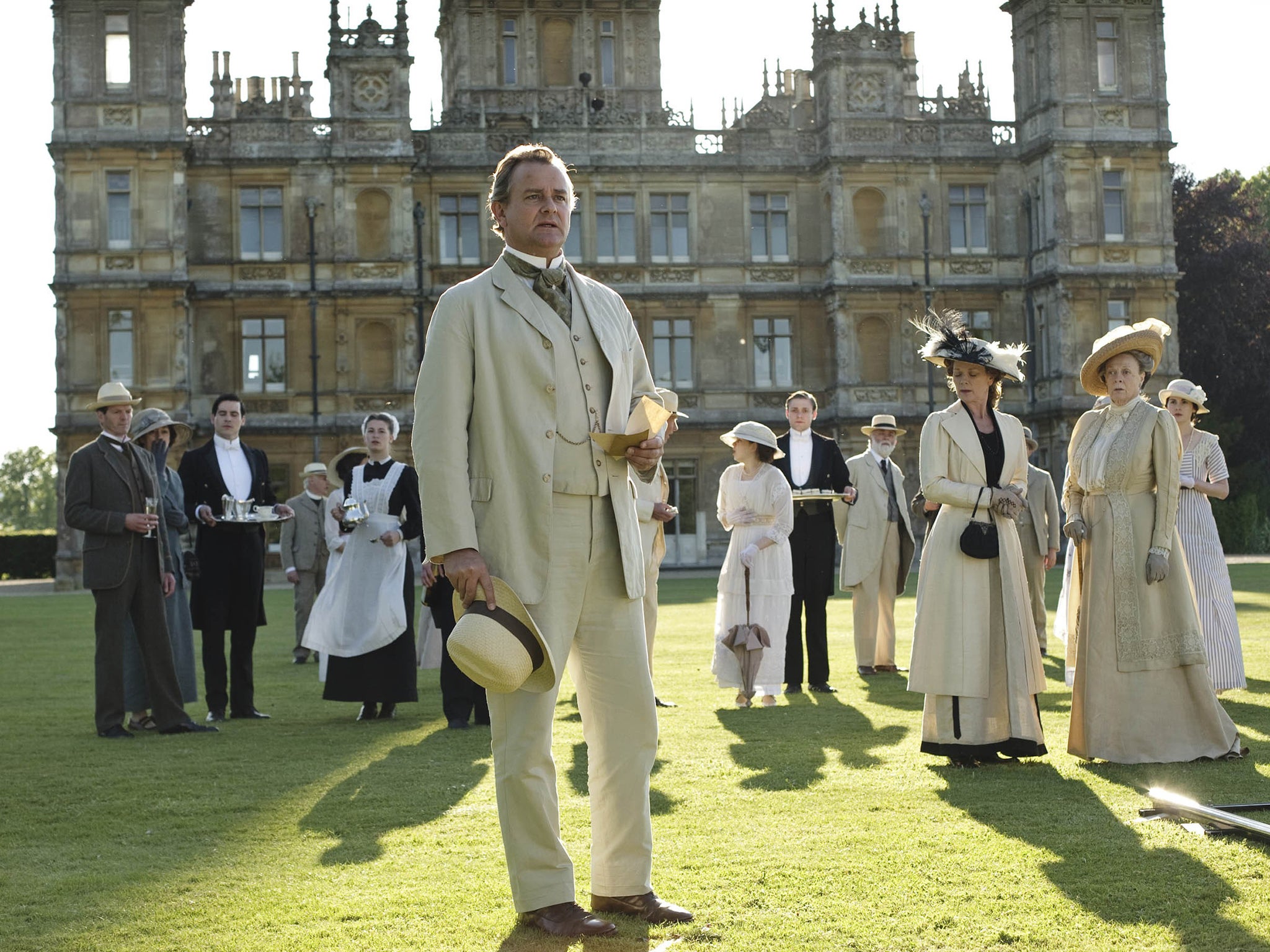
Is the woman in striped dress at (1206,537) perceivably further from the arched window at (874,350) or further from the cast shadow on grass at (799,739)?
the arched window at (874,350)

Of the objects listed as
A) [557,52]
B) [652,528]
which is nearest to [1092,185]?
[557,52]

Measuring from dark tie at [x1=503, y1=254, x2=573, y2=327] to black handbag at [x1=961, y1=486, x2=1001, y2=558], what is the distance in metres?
3.60

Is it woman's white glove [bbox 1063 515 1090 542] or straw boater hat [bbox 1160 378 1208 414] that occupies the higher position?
straw boater hat [bbox 1160 378 1208 414]

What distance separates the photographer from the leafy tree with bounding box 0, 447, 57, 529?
12350 centimetres

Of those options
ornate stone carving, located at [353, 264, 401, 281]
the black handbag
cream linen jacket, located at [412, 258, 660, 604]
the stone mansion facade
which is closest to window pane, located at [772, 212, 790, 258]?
the stone mansion facade

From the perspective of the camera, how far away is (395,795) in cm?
791

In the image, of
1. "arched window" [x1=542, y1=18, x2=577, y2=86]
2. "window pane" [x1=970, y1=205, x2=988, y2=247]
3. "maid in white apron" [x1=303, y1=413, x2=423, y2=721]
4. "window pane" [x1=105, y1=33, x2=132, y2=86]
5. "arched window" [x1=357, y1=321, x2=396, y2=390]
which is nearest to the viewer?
"maid in white apron" [x1=303, y1=413, x2=423, y2=721]

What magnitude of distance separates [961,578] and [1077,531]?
70 cm

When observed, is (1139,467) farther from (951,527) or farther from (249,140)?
(249,140)

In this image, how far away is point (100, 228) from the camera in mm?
41219

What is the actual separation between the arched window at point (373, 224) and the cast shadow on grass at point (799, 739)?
106ft

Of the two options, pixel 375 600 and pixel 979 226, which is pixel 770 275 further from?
pixel 375 600

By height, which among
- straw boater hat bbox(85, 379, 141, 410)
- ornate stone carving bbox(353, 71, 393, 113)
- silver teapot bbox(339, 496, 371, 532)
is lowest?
silver teapot bbox(339, 496, 371, 532)

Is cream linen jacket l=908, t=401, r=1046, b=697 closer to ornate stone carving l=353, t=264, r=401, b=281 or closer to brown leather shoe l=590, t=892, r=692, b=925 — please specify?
brown leather shoe l=590, t=892, r=692, b=925
